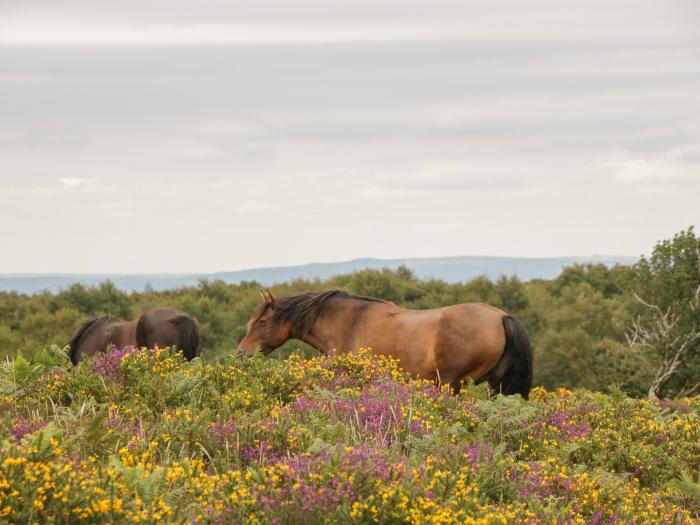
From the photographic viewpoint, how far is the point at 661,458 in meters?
9.05

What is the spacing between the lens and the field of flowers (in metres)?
5.32

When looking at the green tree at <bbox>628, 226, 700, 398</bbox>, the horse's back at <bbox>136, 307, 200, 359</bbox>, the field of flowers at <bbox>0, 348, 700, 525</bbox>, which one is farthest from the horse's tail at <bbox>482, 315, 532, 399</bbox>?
the green tree at <bbox>628, 226, 700, 398</bbox>

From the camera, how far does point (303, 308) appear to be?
15250mm

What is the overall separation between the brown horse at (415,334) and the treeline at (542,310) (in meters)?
26.9

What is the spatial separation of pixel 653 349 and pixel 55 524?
40.9 m

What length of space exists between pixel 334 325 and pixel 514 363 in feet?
10.4

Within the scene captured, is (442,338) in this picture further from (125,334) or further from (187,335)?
(125,334)

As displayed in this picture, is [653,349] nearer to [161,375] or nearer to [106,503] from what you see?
[161,375]

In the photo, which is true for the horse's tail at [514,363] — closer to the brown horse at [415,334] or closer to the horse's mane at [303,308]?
the brown horse at [415,334]

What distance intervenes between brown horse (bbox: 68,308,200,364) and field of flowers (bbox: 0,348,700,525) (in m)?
7.99

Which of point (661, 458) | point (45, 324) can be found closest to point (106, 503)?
point (661, 458)

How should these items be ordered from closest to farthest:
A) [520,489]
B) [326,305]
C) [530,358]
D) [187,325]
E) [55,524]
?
[55,524] < [520,489] < [530,358] < [326,305] < [187,325]

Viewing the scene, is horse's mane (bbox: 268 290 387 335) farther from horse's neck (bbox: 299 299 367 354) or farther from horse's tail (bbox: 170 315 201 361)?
horse's tail (bbox: 170 315 201 361)

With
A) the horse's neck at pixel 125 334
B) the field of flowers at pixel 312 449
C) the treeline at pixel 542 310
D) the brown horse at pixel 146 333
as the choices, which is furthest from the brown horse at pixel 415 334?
the treeline at pixel 542 310
